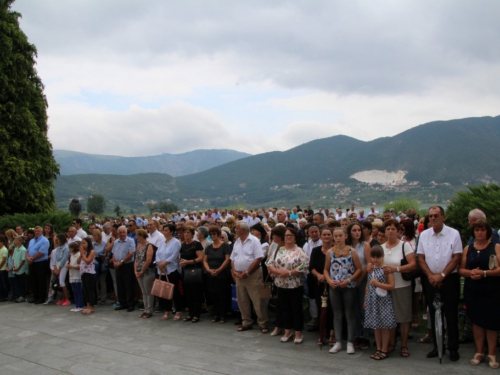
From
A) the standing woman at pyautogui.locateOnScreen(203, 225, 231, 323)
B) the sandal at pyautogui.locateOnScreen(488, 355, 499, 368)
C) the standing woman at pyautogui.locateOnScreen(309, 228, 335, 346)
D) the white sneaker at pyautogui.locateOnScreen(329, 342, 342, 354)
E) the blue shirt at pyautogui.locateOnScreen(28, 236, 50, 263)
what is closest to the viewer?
the sandal at pyautogui.locateOnScreen(488, 355, 499, 368)

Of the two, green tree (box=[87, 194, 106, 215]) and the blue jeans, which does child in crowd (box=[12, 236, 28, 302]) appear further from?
green tree (box=[87, 194, 106, 215])

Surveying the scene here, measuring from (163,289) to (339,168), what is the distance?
6117 inches

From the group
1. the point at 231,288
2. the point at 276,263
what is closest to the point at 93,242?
the point at 231,288

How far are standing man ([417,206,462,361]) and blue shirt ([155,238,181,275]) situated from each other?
4761 millimetres

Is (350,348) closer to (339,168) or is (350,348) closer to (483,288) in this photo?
(483,288)

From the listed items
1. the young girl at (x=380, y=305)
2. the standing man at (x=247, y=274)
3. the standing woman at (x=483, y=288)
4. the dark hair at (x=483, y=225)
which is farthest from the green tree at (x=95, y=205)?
the dark hair at (x=483, y=225)

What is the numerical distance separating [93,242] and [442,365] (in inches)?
326

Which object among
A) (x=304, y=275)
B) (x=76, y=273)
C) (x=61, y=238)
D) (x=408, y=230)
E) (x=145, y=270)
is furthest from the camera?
(x=61, y=238)

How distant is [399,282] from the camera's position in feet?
20.1

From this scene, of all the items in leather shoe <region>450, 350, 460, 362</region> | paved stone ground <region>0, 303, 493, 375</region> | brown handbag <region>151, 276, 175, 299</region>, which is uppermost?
brown handbag <region>151, 276, 175, 299</region>

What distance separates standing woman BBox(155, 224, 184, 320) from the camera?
9.05 m

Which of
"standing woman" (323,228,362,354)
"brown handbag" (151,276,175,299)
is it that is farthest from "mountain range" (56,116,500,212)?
Result: "standing woman" (323,228,362,354)

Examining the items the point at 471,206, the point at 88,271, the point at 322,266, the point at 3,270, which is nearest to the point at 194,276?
the point at 322,266

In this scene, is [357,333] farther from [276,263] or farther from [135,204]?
[135,204]
